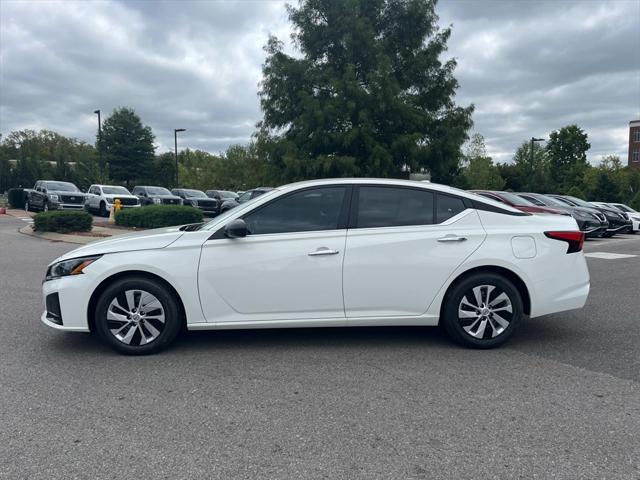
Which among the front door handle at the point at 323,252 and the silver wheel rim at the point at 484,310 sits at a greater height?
the front door handle at the point at 323,252

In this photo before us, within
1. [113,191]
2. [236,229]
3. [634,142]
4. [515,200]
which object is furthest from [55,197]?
[634,142]

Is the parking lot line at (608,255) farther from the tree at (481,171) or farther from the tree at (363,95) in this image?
the tree at (481,171)

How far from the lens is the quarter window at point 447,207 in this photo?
5020 millimetres

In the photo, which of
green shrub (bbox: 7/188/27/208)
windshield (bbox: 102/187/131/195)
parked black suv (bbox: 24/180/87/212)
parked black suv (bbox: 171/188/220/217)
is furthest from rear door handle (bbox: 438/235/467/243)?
green shrub (bbox: 7/188/27/208)

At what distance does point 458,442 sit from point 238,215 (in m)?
2.74

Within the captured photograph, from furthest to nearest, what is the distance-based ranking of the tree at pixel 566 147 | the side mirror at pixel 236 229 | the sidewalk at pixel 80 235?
the tree at pixel 566 147 → the sidewalk at pixel 80 235 → the side mirror at pixel 236 229

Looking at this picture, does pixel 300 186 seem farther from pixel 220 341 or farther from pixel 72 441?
pixel 72 441

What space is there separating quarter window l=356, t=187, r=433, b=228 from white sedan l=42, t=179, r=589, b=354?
1 cm

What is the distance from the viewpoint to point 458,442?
3188 mm

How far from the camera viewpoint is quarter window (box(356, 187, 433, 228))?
494 centimetres

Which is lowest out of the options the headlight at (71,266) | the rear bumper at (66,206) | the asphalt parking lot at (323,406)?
the asphalt parking lot at (323,406)

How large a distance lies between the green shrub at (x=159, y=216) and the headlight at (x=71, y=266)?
11.9m

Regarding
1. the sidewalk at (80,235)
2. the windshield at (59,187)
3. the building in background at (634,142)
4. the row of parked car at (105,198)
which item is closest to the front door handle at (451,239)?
the sidewalk at (80,235)

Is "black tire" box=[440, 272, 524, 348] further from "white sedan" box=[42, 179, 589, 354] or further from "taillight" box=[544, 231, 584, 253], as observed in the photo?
"taillight" box=[544, 231, 584, 253]
